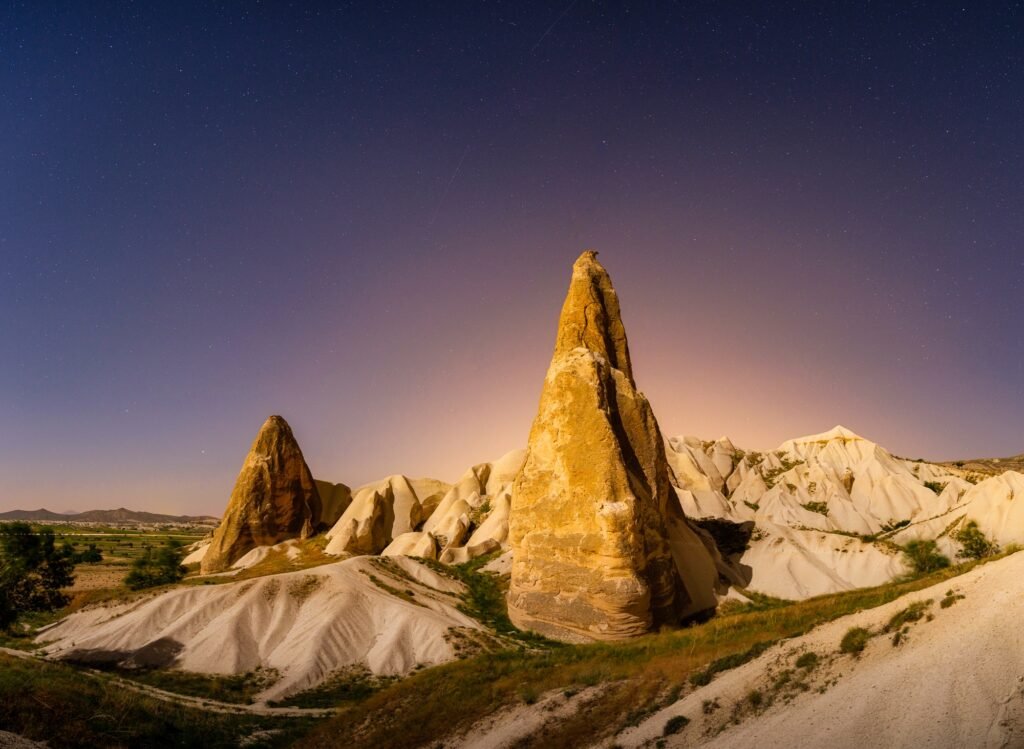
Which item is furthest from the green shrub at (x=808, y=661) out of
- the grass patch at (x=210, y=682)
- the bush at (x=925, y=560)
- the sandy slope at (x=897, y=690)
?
→ the bush at (x=925, y=560)

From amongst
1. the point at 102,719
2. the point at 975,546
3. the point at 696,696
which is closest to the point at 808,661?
the point at 696,696

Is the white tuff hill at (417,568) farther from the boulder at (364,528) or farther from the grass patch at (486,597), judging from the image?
the grass patch at (486,597)

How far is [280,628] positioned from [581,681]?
65.2 ft

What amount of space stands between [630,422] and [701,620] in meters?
10.5

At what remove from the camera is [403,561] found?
37.7 meters

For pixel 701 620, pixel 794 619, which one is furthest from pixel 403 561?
pixel 794 619

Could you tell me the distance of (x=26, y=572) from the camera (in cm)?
2917

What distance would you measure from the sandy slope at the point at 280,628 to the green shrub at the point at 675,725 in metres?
17.5

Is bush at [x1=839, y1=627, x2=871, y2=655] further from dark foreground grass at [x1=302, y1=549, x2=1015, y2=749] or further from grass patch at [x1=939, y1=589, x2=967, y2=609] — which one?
dark foreground grass at [x1=302, y1=549, x2=1015, y2=749]

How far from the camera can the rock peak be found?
3203 cm

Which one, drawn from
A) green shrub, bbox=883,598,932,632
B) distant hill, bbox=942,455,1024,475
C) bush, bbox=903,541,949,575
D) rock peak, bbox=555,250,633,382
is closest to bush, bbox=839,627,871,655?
green shrub, bbox=883,598,932,632

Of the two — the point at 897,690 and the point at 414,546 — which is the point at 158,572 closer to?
the point at 414,546

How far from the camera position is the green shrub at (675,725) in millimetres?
9281

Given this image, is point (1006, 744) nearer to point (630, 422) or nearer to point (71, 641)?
point (630, 422)
